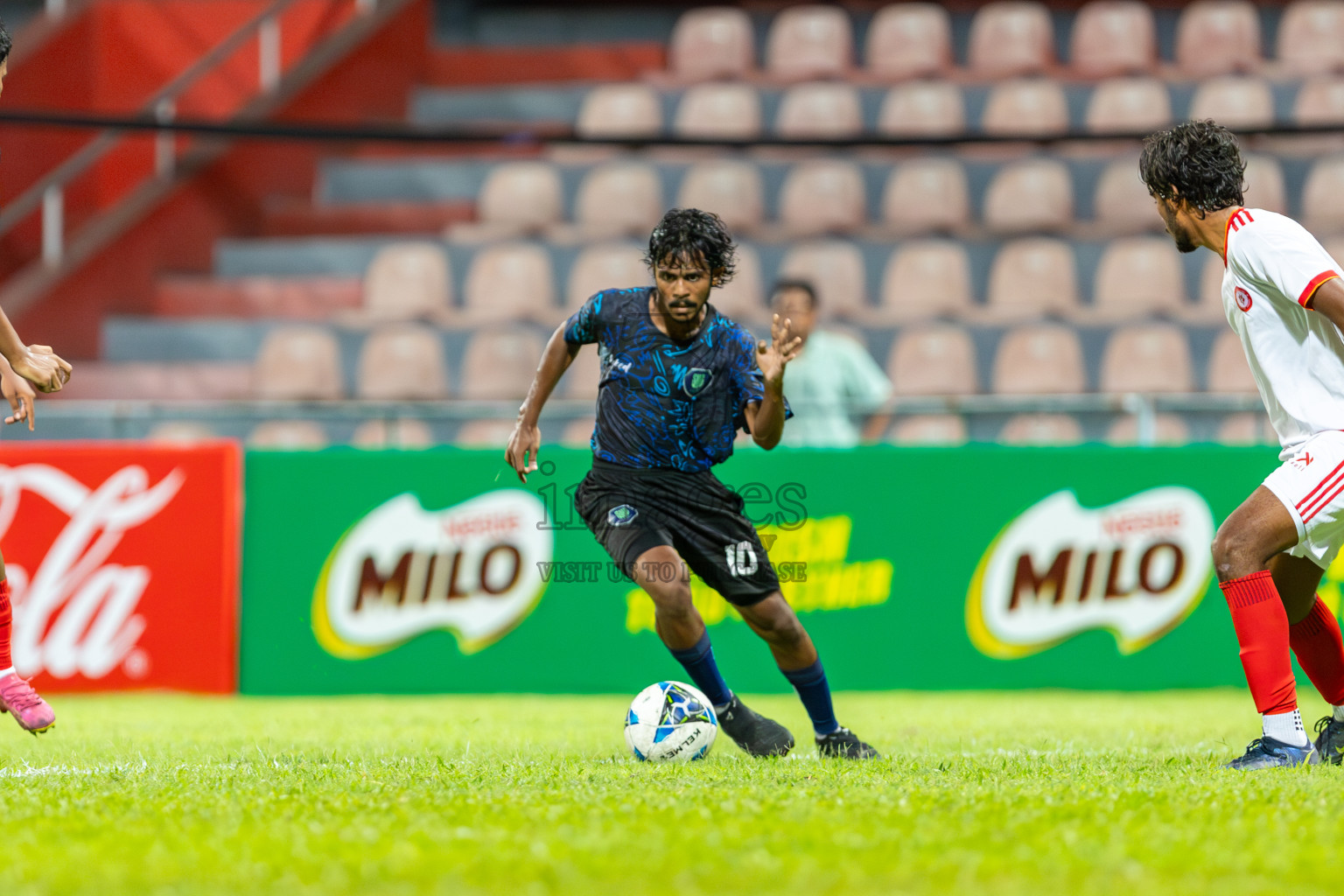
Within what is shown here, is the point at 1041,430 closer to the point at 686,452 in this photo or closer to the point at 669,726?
the point at 686,452

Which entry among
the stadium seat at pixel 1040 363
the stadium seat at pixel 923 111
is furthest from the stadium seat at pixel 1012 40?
the stadium seat at pixel 1040 363

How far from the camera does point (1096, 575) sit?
7.77 metres

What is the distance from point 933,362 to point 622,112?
4381 mm

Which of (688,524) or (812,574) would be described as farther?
(812,574)

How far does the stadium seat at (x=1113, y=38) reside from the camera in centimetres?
1338

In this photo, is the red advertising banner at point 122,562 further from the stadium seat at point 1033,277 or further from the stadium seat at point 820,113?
the stadium seat at point 820,113

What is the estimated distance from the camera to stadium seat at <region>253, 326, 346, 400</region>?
10.6 m

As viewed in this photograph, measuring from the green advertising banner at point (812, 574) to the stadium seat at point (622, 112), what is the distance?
5.64 meters

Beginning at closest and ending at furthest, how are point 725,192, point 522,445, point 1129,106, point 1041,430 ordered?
1. point 522,445
2. point 1041,430
3. point 725,192
4. point 1129,106

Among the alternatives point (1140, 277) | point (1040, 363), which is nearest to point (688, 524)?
point (1040, 363)

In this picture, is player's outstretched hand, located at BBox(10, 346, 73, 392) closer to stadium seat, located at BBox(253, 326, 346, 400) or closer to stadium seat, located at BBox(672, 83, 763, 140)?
stadium seat, located at BBox(253, 326, 346, 400)

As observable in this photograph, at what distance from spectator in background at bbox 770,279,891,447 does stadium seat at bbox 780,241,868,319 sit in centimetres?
283

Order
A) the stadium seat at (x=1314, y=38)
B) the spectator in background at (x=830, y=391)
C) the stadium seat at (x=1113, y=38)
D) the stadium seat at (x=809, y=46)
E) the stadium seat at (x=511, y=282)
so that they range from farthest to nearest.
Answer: the stadium seat at (x=809, y=46) < the stadium seat at (x=1113, y=38) < the stadium seat at (x=1314, y=38) < the stadium seat at (x=511, y=282) < the spectator in background at (x=830, y=391)

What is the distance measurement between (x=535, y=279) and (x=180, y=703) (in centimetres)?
501
